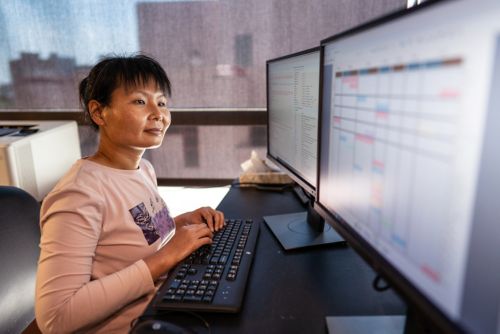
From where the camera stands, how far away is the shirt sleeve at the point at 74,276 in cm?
69

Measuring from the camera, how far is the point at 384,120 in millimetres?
473

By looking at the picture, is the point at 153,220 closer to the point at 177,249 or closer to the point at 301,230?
the point at 177,249

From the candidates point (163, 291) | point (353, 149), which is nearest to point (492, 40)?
point (353, 149)

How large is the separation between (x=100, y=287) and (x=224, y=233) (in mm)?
334

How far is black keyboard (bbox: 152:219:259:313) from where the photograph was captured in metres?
0.65

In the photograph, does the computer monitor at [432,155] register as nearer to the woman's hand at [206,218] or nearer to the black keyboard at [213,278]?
the black keyboard at [213,278]

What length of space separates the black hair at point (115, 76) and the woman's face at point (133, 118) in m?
0.01

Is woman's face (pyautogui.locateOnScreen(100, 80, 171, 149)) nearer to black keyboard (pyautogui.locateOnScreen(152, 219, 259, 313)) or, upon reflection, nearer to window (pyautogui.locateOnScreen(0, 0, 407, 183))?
black keyboard (pyautogui.locateOnScreen(152, 219, 259, 313))

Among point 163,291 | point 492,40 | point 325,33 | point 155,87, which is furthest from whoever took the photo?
point 325,33

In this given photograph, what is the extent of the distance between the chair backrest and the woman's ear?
0.28 meters

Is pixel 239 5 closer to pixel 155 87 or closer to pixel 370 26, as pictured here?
pixel 155 87

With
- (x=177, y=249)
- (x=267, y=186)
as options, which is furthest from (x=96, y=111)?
(x=267, y=186)

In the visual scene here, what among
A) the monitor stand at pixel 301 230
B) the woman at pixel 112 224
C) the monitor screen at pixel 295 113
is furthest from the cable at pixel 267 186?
the woman at pixel 112 224

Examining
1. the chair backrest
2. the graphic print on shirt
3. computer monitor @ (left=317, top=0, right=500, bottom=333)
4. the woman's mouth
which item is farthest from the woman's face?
computer monitor @ (left=317, top=0, right=500, bottom=333)
